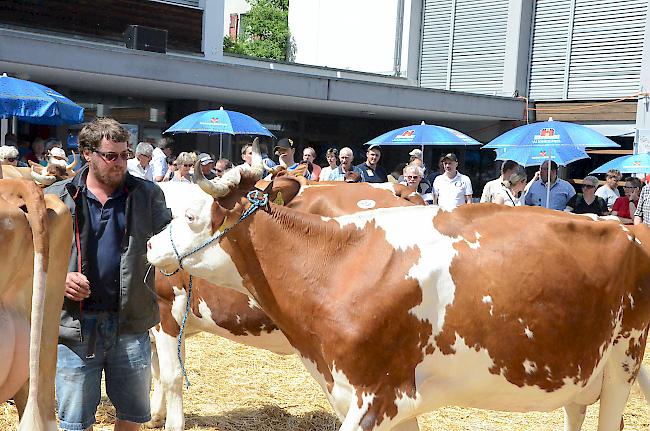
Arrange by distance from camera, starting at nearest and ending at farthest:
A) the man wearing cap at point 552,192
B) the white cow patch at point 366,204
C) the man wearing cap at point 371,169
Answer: the white cow patch at point 366,204 < the man wearing cap at point 371,169 < the man wearing cap at point 552,192

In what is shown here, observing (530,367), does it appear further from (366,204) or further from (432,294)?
(366,204)

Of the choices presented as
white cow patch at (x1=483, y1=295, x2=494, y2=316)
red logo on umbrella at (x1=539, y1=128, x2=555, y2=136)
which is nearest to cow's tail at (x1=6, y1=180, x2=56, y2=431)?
white cow patch at (x1=483, y1=295, x2=494, y2=316)

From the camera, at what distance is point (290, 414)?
6262 mm

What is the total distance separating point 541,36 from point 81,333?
21.5 metres

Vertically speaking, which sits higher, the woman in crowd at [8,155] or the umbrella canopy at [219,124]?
the umbrella canopy at [219,124]

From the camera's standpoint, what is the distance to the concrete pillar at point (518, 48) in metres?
23.3

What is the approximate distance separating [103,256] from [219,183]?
2.40ft

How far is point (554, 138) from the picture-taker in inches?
468

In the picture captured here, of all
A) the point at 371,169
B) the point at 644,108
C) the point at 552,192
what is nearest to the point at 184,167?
the point at 371,169

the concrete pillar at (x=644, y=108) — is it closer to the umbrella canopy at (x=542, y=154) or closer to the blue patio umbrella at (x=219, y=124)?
the umbrella canopy at (x=542, y=154)

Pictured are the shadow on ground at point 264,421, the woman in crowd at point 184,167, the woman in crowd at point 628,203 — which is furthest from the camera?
the woman in crowd at point 628,203

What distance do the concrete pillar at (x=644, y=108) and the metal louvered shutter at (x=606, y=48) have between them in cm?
48

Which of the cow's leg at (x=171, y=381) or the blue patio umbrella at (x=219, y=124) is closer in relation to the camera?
the cow's leg at (x=171, y=381)

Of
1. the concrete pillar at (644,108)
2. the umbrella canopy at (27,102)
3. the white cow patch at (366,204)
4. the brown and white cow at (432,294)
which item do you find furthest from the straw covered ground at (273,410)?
the concrete pillar at (644,108)
